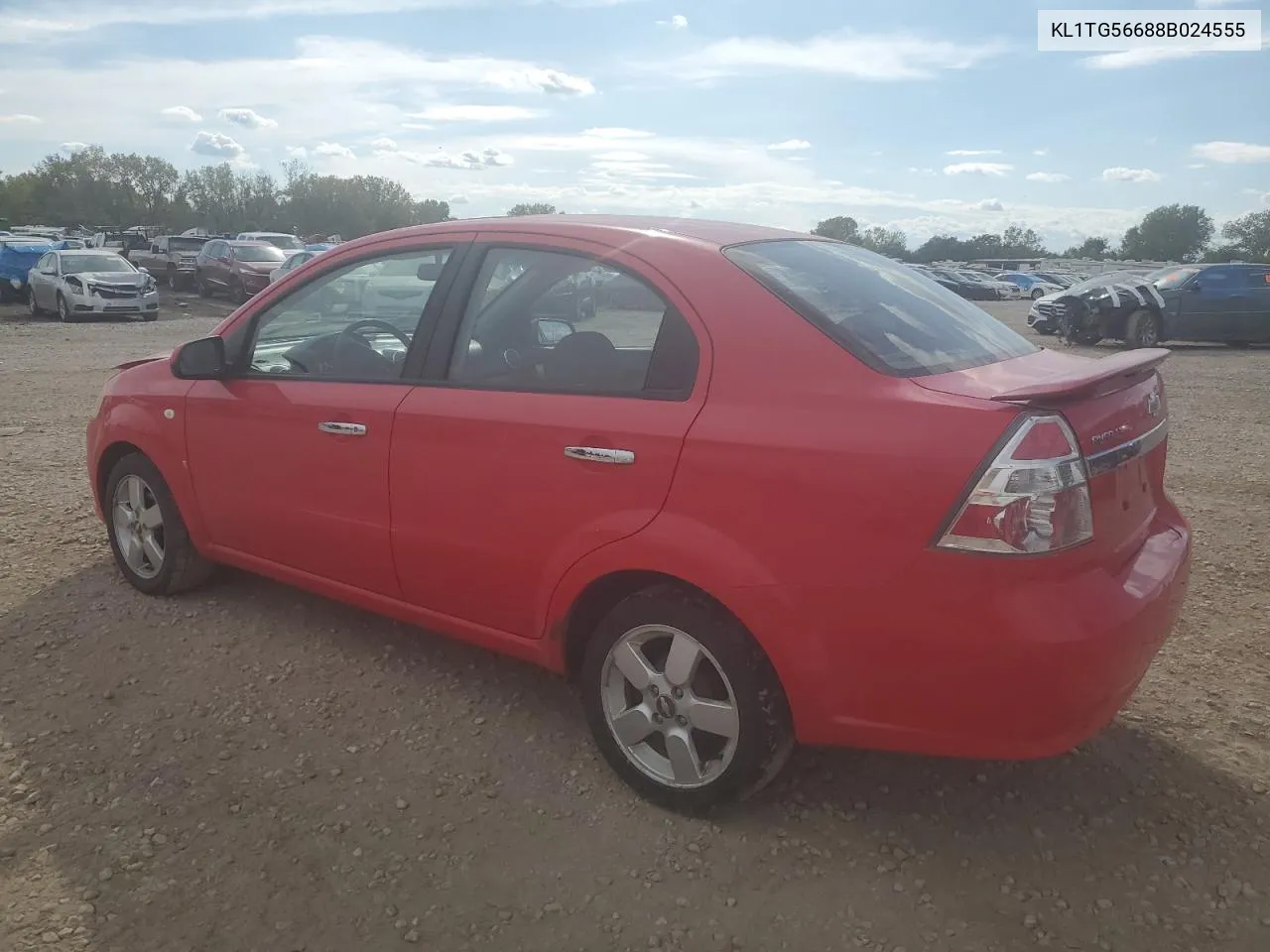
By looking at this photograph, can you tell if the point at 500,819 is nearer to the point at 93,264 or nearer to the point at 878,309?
the point at 878,309

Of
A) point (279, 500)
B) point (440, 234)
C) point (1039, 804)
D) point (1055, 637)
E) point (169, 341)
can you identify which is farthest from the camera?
point (169, 341)

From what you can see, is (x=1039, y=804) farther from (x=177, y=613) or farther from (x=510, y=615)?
(x=177, y=613)

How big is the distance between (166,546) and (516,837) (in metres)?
2.38

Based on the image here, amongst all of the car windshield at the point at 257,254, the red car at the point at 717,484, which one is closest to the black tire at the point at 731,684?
the red car at the point at 717,484

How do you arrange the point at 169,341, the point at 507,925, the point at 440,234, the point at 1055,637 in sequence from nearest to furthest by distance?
the point at 1055,637 < the point at 507,925 < the point at 440,234 < the point at 169,341

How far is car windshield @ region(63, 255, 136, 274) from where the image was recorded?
2144 cm

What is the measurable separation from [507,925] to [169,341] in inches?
684

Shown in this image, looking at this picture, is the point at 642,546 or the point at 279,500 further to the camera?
the point at 279,500

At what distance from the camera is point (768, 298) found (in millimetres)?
2707

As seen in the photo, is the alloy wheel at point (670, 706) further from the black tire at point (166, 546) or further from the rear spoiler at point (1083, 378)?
the black tire at point (166, 546)

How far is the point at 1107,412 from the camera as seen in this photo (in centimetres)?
249

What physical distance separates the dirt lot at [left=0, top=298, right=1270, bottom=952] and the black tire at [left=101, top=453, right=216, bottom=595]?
23 centimetres

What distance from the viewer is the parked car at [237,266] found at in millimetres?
24938

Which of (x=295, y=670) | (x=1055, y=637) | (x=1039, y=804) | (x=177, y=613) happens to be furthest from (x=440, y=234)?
(x=1039, y=804)
